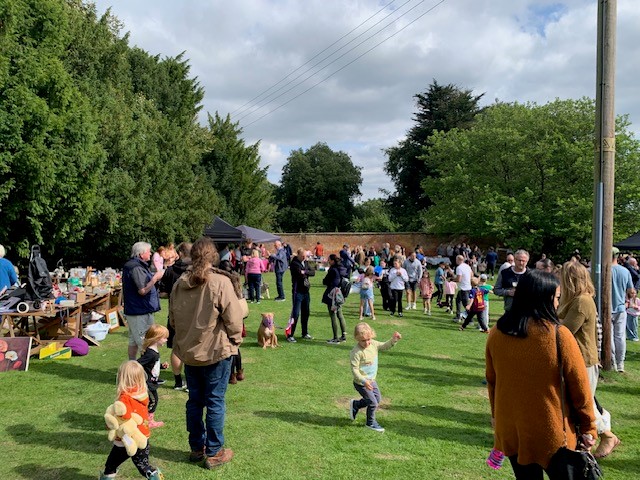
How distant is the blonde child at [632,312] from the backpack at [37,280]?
1082 centimetres

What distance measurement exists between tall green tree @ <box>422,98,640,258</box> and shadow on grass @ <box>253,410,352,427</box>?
2602 centimetres

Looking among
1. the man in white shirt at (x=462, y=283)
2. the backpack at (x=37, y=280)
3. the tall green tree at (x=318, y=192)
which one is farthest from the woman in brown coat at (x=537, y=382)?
the tall green tree at (x=318, y=192)

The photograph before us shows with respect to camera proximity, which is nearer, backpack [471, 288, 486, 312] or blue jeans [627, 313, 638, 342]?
blue jeans [627, 313, 638, 342]

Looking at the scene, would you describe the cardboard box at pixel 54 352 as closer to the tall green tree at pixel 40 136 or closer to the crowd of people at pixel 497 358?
the crowd of people at pixel 497 358

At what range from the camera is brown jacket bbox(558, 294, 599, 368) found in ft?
14.2

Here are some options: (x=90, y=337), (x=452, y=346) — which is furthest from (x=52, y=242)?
(x=452, y=346)

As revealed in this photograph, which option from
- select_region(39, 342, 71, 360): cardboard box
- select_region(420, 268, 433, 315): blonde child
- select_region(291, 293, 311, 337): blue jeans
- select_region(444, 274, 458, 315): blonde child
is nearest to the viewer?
select_region(39, 342, 71, 360): cardboard box

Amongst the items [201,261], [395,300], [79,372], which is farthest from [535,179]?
[201,261]

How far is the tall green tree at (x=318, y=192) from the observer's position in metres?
58.8

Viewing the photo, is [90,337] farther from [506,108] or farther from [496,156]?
[506,108]

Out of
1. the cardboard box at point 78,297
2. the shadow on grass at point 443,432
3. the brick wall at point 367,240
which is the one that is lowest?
the shadow on grass at point 443,432

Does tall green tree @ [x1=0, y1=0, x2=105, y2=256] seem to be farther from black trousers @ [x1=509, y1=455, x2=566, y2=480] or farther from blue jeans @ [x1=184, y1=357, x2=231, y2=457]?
black trousers @ [x1=509, y1=455, x2=566, y2=480]

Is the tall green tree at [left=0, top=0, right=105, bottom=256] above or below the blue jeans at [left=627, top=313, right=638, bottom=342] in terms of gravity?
above

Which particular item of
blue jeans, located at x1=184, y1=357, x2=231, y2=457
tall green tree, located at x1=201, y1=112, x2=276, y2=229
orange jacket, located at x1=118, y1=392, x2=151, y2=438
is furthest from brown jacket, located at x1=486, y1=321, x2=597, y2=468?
tall green tree, located at x1=201, y1=112, x2=276, y2=229
